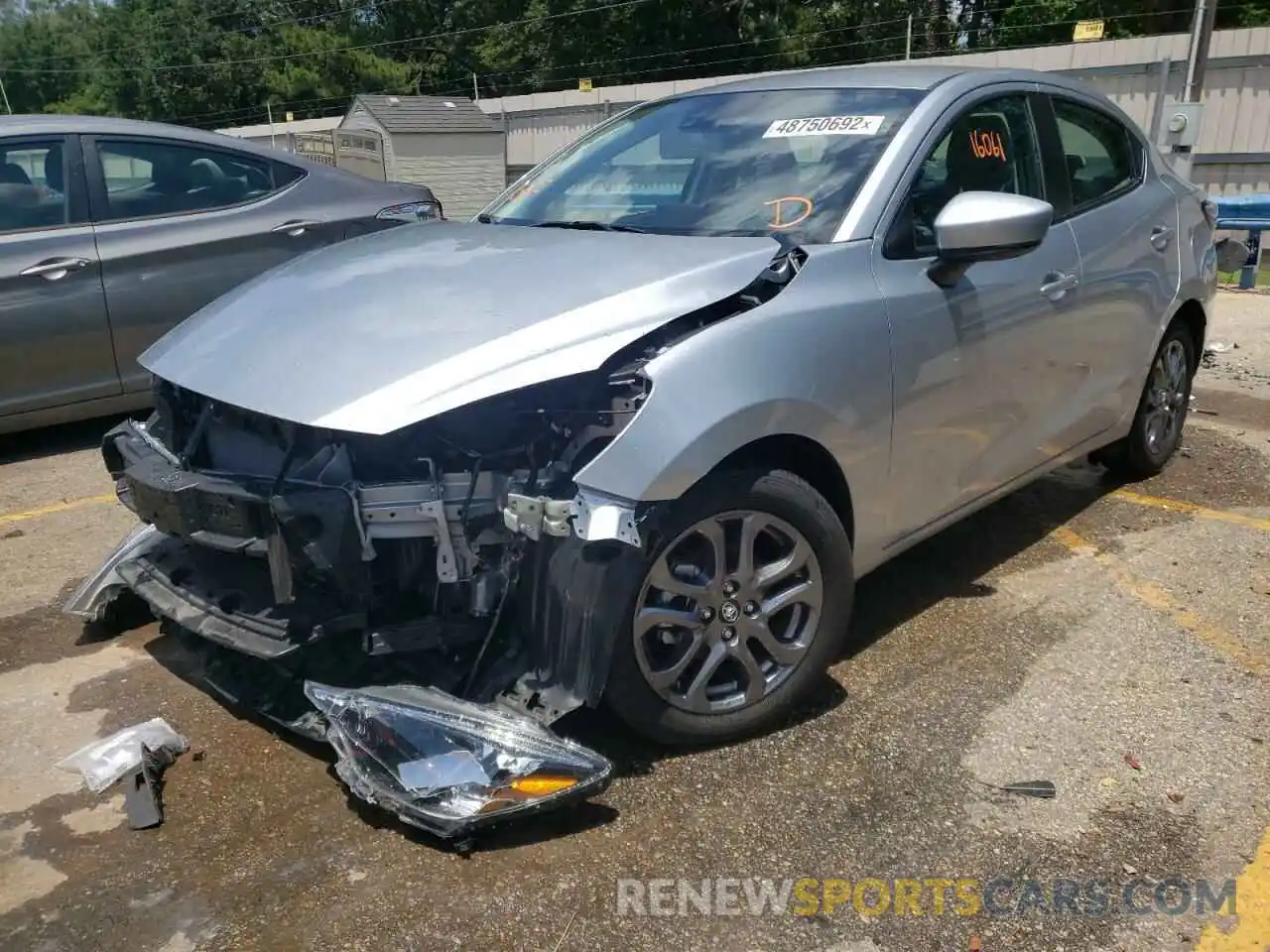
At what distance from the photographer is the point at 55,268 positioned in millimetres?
5199

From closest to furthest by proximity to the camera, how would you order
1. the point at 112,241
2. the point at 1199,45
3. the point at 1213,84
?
the point at 112,241 → the point at 1199,45 → the point at 1213,84

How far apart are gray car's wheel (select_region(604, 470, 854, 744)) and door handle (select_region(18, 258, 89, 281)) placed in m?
3.95

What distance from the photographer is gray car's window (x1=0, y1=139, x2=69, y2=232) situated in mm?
5199

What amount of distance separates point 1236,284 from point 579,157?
9.88 m

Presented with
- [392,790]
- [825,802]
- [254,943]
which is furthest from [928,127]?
[254,943]

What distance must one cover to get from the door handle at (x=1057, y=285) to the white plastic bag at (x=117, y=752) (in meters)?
3.05

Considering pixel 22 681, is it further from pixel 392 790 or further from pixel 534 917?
pixel 534 917

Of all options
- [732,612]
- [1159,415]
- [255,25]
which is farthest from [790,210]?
[255,25]

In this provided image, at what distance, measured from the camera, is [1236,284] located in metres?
11.5

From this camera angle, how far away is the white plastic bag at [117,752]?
111 inches

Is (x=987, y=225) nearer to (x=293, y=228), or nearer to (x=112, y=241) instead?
(x=293, y=228)

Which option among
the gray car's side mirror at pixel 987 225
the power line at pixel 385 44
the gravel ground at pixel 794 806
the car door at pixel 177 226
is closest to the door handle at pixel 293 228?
the car door at pixel 177 226

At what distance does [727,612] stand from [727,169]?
58.6 inches

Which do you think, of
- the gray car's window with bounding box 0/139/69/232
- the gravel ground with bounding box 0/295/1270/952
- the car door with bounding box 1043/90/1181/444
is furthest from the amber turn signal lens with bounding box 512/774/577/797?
the gray car's window with bounding box 0/139/69/232
